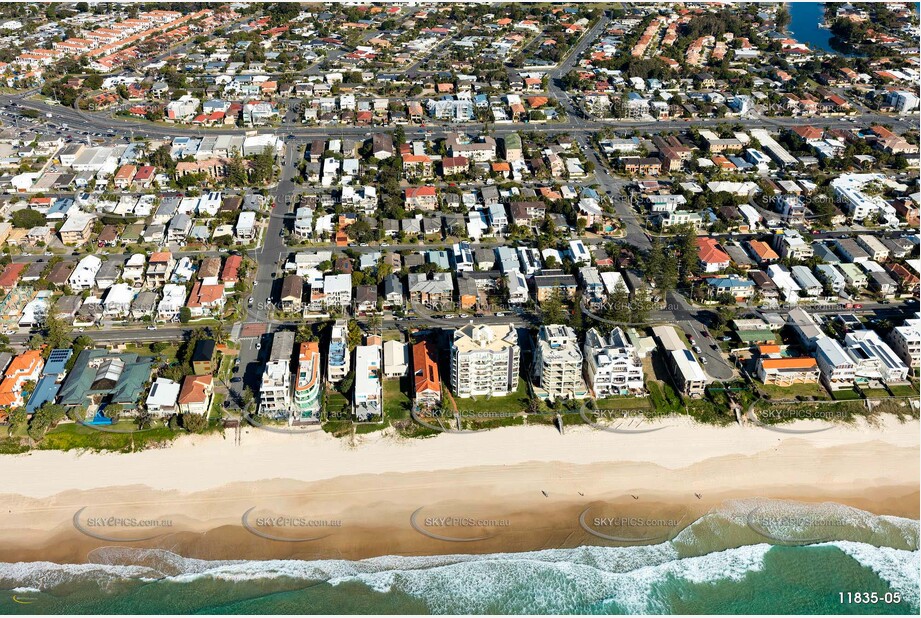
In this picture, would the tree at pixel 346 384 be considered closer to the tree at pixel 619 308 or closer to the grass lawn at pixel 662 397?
the grass lawn at pixel 662 397

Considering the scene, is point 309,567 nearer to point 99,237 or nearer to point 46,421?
point 46,421

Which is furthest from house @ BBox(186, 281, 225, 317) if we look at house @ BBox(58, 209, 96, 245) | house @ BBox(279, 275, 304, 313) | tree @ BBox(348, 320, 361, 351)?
house @ BBox(58, 209, 96, 245)

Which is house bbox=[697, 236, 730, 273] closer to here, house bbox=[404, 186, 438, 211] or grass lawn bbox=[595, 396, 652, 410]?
grass lawn bbox=[595, 396, 652, 410]

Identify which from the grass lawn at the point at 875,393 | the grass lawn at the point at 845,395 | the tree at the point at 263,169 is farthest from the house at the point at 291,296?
the grass lawn at the point at 875,393

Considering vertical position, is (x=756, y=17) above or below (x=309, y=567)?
below

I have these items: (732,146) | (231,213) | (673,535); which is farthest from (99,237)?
(732,146)

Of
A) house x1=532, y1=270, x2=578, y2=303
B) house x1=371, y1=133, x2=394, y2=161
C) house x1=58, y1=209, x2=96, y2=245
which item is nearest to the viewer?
house x1=532, y1=270, x2=578, y2=303

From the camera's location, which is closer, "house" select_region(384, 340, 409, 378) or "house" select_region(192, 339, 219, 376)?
"house" select_region(192, 339, 219, 376)
